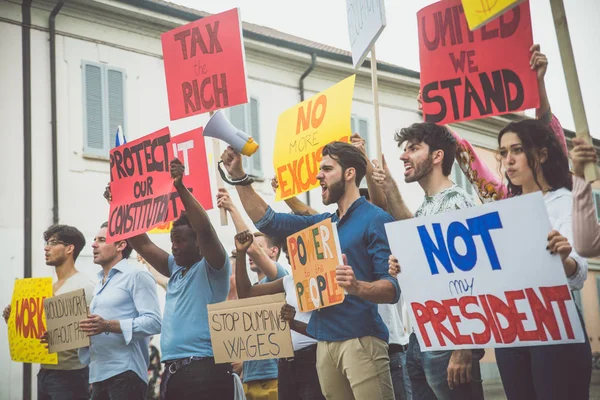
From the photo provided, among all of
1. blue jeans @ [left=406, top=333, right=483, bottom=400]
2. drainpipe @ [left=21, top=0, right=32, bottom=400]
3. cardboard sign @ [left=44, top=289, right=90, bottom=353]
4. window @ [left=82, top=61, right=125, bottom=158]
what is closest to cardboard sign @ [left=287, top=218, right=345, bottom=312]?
blue jeans @ [left=406, top=333, right=483, bottom=400]

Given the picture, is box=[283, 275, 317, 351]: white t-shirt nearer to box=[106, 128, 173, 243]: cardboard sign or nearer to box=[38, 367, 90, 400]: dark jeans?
box=[106, 128, 173, 243]: cardboard sign

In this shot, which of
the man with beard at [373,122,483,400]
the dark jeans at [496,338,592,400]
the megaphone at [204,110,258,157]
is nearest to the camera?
the dark jeans at [496,338,592,400]

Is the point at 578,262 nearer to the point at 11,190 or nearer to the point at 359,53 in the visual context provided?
the point at 359,53

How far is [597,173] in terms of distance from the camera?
131 inches

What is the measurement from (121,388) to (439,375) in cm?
237

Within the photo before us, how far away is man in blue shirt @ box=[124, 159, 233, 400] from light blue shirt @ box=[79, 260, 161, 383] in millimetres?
484

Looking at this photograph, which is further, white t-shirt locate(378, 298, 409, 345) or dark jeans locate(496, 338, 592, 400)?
white t-shirt locate(378, 298, 409, 345)

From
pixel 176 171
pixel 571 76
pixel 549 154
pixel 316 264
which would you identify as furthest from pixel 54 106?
pixel 571 76

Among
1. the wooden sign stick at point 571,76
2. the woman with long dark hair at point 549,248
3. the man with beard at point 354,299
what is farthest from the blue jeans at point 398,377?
the wooden sign stick at point 571,76

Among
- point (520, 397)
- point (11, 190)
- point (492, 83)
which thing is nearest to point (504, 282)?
point (520, 397)

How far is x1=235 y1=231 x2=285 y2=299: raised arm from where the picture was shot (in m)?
5.13

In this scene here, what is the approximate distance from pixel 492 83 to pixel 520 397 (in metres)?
1.71

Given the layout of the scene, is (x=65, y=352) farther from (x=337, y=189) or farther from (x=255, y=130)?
(x=255, y=130)

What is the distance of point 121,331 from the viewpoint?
5.76m
